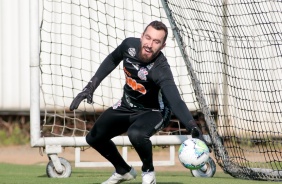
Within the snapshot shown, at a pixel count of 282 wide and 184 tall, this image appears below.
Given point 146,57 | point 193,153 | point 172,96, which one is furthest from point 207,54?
point 193,153

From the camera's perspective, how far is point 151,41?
300 inches

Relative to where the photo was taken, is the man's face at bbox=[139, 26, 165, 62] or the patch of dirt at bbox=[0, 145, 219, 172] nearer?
the man's face at bbox=[139, 26, 165, 62]

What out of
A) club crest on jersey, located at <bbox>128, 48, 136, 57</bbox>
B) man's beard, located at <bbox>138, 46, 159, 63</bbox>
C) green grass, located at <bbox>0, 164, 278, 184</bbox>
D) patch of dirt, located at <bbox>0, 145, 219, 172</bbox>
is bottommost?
green grass, located at <bbox>0, 164, 278, 184</bbox>

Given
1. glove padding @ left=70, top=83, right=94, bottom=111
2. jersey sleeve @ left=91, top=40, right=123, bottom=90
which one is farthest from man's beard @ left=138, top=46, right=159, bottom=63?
glove padding @ left=70, top=83, right=94, bottom=111

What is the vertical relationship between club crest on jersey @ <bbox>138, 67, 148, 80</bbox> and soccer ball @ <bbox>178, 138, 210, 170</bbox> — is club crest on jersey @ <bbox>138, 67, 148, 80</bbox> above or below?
above

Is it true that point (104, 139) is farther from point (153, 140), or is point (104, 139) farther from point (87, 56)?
point (87, 56)

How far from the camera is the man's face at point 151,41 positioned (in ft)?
25.0

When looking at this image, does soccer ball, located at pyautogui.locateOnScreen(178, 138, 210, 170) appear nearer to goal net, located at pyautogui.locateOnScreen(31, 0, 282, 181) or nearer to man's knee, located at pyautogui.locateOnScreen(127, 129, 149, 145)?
man's knee, located at pyautogui.locateOnScreen(127, 129, 149, 145)

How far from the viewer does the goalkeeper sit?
24.7 feet

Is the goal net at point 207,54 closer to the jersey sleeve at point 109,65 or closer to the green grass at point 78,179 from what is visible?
the green grass at point 78,179

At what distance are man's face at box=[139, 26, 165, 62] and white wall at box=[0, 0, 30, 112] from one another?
5.61 meters

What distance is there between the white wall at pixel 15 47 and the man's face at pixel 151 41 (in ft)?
18.4

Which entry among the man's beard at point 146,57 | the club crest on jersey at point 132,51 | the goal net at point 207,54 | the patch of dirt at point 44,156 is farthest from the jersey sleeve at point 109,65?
the patch of dirt at point 44,156

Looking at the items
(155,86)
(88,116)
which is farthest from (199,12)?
(88,116)
